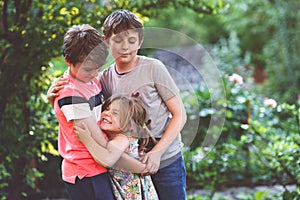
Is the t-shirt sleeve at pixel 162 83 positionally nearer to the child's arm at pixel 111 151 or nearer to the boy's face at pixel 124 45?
the boy's face at pixel 124 45

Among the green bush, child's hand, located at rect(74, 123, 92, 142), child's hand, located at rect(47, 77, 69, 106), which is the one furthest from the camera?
the green bush

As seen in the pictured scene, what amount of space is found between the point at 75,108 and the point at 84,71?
0.17m

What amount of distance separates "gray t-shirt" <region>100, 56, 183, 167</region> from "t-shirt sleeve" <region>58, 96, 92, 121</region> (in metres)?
0.18

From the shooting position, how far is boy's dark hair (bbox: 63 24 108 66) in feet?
7.45

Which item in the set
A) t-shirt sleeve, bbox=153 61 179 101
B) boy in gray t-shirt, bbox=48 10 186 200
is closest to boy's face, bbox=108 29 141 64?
boy in gray t-shirt, bbox=48 10 186 200

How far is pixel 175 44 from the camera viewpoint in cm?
1162

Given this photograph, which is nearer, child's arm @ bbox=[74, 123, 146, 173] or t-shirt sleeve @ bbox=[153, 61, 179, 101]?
child's arm @ bbox=[74, 123, 146, 173]

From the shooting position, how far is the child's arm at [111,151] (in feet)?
7.35

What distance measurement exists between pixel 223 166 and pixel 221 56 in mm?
1907

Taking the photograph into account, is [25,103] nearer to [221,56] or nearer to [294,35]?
[221,56]

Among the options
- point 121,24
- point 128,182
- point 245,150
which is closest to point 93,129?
point 128,182

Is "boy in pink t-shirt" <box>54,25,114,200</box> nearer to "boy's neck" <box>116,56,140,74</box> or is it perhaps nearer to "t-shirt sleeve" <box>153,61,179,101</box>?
"boy's neck" <box>116,56,140,74</box>

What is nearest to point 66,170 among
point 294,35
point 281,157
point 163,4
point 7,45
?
point 7,45

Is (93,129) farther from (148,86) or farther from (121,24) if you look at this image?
(121,24)
